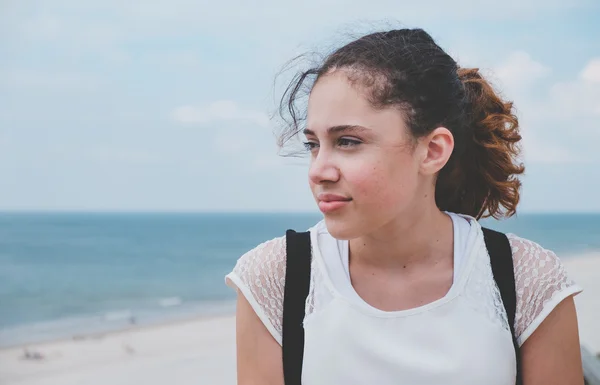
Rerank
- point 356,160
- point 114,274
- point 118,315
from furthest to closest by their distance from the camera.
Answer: point 114,274
point 118,315
point 356,160

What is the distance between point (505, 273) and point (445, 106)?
45 cm

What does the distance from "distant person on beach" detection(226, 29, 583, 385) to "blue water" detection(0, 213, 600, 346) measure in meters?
9.73

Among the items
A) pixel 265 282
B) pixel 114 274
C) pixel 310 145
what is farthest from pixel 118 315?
pixel 310 145

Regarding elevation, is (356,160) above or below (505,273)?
above

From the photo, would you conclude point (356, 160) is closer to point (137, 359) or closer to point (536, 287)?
point (536, 287)

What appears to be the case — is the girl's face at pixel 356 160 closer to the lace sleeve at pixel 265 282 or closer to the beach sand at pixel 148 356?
the lace sleeve at pixel 265 282

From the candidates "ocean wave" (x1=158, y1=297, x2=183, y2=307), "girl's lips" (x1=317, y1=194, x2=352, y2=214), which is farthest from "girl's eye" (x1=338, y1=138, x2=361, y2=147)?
"ocean wave" (x1=158, y1=297, x2=183, y2=307)

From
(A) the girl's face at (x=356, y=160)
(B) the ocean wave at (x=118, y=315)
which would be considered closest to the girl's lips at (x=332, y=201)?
(A) the girl's face at (x=356, y=160)

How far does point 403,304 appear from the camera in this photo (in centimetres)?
174

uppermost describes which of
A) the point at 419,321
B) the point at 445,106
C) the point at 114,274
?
the point at 445,106

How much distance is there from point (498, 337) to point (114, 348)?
14094mm

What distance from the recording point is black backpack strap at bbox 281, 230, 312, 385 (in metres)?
1.73

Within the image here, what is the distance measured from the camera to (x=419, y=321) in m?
1.69

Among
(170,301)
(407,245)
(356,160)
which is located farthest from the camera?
(170,301)
